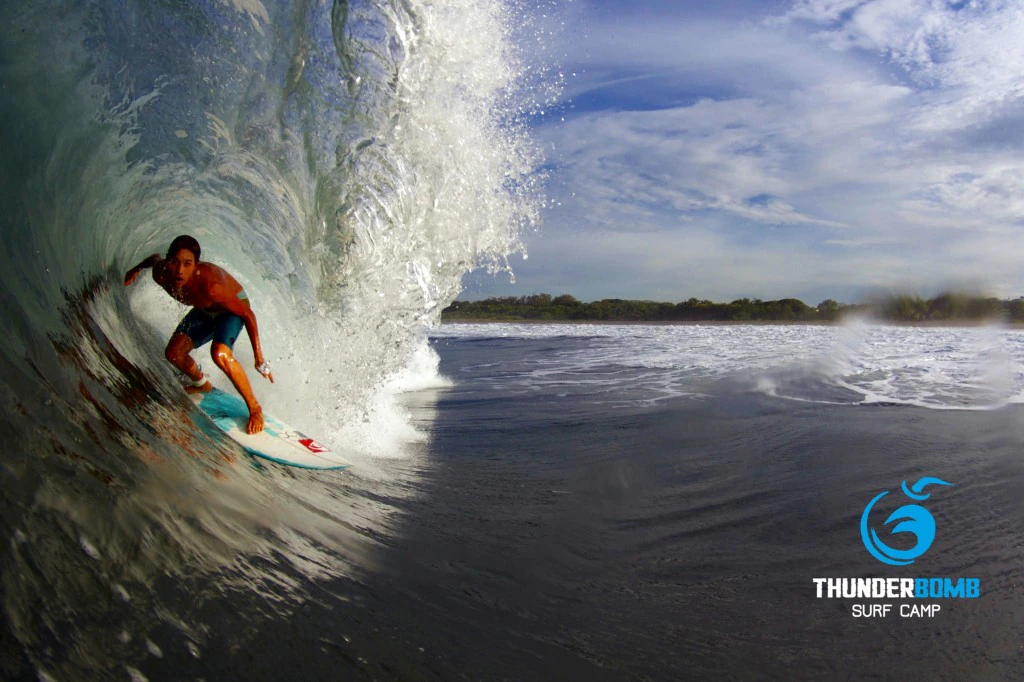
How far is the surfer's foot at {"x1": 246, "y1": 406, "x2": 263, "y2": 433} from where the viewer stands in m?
4.78

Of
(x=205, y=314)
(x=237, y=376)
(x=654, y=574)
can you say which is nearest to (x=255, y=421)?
(x=237, y=376)

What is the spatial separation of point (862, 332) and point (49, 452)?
21.3 metres

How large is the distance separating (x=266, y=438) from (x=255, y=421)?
146 mm

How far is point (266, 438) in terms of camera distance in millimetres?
4848

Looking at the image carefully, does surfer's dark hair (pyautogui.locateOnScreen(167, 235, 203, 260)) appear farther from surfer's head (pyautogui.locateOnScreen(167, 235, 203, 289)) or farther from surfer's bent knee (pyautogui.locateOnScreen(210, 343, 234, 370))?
surfer's bent knee (pyautogui.locateOnScreen(210, 343, 234, 370))

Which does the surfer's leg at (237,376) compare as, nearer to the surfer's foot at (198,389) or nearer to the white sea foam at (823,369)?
the surfer's foot at (198,389)

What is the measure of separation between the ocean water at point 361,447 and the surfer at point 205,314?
32cm

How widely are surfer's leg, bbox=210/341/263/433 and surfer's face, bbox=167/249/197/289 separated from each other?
492mm

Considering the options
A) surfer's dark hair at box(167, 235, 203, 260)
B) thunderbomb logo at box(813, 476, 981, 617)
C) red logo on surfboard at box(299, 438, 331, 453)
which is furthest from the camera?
red logo on surfboard at box(299, 438, 331, 453)

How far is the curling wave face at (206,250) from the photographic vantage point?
7.89 feet

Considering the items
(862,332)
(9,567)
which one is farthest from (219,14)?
(862,332)

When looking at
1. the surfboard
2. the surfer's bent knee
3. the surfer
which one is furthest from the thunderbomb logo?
the surfer's bent knee

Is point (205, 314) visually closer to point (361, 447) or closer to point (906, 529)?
point (361, 447)

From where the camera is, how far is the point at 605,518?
450 centimetres
